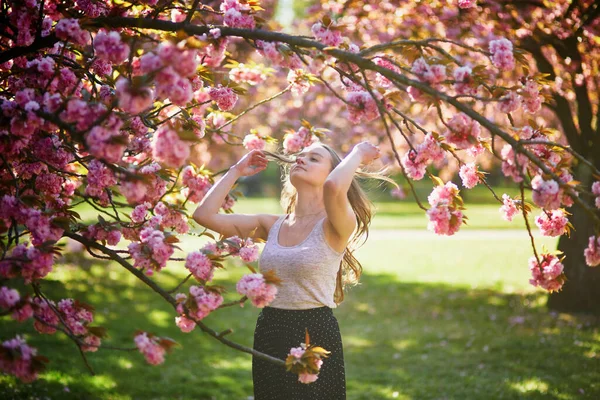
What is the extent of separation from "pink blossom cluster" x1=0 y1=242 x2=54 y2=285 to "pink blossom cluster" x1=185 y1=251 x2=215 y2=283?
56 centimetres

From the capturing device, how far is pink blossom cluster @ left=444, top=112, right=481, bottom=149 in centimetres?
253

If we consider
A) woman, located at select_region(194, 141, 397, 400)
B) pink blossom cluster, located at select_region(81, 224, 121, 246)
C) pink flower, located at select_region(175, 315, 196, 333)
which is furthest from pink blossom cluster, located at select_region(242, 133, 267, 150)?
pink flower, located at select_region(175, 315, 196, 333)

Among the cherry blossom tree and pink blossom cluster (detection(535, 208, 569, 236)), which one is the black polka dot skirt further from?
pink blossom cluster (detection(535, 208, 569, 236))

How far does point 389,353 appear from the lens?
7.12 m

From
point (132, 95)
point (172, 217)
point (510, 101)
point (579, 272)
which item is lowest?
point (579, 272)

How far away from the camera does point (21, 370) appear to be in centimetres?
213

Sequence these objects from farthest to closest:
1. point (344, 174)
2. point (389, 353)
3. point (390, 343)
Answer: point (390, 343) < point (389, 353) < point (344, 174)

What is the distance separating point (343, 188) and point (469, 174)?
2.42 feet

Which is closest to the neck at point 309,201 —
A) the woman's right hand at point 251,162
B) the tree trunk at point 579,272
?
the woman's right hand at point 251,162

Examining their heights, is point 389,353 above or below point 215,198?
below

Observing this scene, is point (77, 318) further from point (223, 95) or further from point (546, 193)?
point (546, 193)

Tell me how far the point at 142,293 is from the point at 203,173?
6.87m

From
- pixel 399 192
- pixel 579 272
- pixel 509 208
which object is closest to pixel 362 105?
pixel 509 208

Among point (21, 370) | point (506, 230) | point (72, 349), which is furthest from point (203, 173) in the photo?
point (506, 230)
